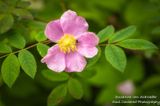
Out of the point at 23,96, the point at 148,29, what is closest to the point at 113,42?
the point at 148,29

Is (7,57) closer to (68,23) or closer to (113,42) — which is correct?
(68,23)

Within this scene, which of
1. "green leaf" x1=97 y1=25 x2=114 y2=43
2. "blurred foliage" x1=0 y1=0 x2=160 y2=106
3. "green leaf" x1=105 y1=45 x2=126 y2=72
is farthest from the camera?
"blurred foliage" x1=0 y1=0 x2=160 y2=106

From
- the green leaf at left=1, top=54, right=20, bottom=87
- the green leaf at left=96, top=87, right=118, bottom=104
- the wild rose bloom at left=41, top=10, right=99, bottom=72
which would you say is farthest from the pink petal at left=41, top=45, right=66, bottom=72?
the green leaf at left=96, top=87, right=118, bottom=104

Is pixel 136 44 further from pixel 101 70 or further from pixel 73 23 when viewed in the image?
pixel 101 70

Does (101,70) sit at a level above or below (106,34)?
below

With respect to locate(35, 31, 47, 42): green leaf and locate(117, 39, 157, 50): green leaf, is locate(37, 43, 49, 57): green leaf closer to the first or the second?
locate(35, 31, 47, 42): green leaf

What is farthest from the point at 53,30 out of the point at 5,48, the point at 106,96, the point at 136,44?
the point at 106,96

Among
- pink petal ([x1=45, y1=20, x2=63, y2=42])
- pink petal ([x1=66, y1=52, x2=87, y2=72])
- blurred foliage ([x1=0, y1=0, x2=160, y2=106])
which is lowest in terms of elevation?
blurred foliage ([x1=0, y1=0, x2=160, y2=106])
